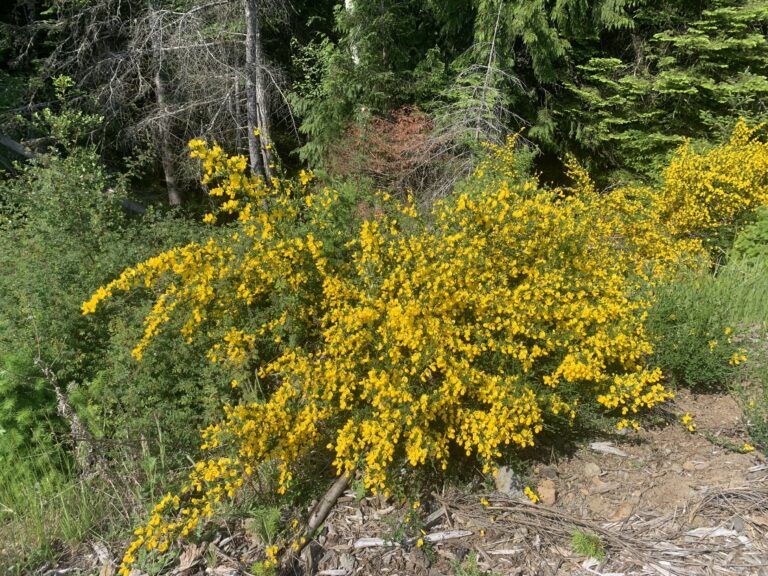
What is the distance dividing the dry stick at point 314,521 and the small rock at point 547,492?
1.03m

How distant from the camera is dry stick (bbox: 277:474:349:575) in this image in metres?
2.52

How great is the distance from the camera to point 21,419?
9.98 ft

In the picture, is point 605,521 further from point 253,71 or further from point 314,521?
point 253,71

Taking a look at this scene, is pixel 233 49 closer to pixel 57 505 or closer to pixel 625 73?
pixel 625 73

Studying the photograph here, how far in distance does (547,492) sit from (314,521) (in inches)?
48.1

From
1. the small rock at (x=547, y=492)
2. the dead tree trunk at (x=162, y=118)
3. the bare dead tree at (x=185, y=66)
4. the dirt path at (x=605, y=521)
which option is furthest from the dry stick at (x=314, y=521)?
the dead tree trunk at (x=162, y=118)

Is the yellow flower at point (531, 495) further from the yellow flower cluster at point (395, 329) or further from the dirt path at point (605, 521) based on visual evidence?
the yellow flower cluster at point (395, 329)

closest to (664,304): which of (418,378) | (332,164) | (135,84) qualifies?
(418,378)

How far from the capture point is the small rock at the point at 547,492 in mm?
2766

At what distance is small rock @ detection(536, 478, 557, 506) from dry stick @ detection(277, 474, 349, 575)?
3.37 ft

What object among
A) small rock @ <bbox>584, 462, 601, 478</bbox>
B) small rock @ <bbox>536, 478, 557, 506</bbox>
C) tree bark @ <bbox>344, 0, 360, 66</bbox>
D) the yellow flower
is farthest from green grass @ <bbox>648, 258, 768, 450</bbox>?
tree bark @ <bbox>344, 0, 360, 66</bbox>

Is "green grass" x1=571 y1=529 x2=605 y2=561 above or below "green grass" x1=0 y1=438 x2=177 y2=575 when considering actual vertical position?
below

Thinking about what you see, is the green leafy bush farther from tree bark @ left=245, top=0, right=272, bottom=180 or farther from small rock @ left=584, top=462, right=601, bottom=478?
tree bark @ left=245, top=0, right=272, bottom=180

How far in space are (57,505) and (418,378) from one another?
202 centimetres
